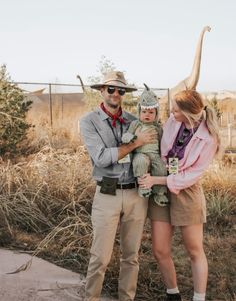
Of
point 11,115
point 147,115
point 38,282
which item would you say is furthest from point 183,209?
point 11,115

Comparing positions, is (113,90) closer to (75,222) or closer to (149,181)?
(149,181)

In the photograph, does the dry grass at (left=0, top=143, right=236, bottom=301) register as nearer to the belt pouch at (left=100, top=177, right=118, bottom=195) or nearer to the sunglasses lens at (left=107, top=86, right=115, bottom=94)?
the belt pouch at (left=100, top=177, right=118, bottom=195)

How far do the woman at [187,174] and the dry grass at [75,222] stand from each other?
672mm

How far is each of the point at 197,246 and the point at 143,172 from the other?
2.19ft

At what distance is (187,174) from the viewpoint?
367cm

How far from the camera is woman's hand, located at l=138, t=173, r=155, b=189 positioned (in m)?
3.67

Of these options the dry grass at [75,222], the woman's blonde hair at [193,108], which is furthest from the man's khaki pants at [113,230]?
the woman's blonde hair at [193,108]

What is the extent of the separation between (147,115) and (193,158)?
0.44m

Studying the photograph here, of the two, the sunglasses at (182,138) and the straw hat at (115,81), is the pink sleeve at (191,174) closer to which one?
the sunglasses at (182,138)

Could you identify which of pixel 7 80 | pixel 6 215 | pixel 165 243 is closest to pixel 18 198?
pixel 6 215

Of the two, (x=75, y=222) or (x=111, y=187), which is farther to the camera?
(x=75, y=222)

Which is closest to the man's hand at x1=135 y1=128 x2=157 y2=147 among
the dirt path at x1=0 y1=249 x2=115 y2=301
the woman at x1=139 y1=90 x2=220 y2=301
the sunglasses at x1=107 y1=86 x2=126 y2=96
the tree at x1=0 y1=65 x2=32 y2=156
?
the woman at x1=139 y1=90 x2=220 y2=301

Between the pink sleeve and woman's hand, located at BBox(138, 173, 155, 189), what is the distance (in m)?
0.12

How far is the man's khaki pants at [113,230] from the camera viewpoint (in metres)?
3.74
